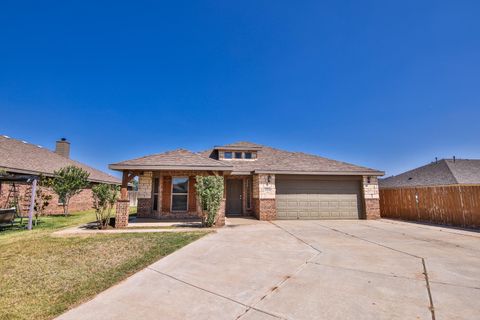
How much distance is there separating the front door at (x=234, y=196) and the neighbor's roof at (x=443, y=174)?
479 inches

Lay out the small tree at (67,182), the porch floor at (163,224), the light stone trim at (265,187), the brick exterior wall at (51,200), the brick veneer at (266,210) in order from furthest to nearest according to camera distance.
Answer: the small tree at (67,182), the light stone trim at (265,187), the brick veneer at (266,210), the brick exterior wall at (51,200), the porch floor at (163,224)

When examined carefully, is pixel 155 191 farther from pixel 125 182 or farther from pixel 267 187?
pixel 267 187

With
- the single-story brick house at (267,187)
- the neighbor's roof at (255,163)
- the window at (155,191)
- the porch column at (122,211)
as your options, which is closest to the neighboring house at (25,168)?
the porch column at (122,211)

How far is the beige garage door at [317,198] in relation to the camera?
1306cm

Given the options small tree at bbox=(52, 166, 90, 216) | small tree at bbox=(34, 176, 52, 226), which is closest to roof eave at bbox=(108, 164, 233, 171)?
small tree at bbox=(34, 176, 52, 226)

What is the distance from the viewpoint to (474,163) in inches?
698

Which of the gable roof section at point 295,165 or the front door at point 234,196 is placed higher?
the gable roof section at point 295,165

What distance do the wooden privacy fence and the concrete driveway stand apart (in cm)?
623

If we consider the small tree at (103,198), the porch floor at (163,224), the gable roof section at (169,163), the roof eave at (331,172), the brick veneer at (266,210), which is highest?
the gable roof section at (169,163)

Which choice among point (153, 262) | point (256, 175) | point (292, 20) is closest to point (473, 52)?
point (292, 20)

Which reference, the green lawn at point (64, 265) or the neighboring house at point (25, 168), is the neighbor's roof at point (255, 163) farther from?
the neighboring house at point (25, 168)

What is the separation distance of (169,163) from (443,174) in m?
18.5

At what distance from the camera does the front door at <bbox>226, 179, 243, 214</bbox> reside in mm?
14430

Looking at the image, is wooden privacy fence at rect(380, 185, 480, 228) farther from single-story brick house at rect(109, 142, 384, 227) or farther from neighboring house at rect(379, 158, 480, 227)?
single-story brick house at rect(109, 142, 384, 227)
